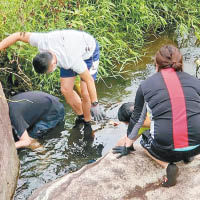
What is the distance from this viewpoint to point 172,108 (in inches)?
122

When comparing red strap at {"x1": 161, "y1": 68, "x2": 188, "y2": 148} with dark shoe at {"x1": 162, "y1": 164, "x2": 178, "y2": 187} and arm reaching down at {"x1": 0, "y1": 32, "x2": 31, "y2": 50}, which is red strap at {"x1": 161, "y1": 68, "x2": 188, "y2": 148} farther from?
arm reaching down at {"x1": 0, "y1": 32, "x2": 31, "y2": 50}

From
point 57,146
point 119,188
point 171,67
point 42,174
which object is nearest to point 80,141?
point 57,146

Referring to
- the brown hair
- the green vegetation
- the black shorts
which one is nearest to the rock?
the black shorts

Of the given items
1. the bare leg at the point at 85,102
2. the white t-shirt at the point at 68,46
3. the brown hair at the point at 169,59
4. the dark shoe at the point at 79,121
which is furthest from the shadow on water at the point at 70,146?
the brown hair at the point at 169,59

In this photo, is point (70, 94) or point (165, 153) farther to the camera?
point (70, 94)

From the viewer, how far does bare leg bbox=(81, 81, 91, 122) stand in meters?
4.78

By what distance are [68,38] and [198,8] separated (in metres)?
4.22

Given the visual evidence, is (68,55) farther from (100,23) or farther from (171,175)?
(100,23)

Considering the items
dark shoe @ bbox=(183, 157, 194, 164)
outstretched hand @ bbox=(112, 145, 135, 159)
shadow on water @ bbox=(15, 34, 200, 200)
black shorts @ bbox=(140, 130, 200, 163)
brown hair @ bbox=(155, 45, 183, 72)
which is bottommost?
shadow on water @ bbox=(15, 34, 200, 200)

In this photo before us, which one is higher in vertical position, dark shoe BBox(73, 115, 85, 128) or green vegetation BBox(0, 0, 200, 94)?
green vegetation BBox(0, 0, 200, 94)

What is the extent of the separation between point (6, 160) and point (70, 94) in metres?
1.36

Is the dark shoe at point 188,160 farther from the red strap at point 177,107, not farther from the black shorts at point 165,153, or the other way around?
the red strap at point 177,107

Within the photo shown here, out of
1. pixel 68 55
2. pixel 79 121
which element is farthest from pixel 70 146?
pixel 68 55

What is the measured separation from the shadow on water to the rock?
73cm
